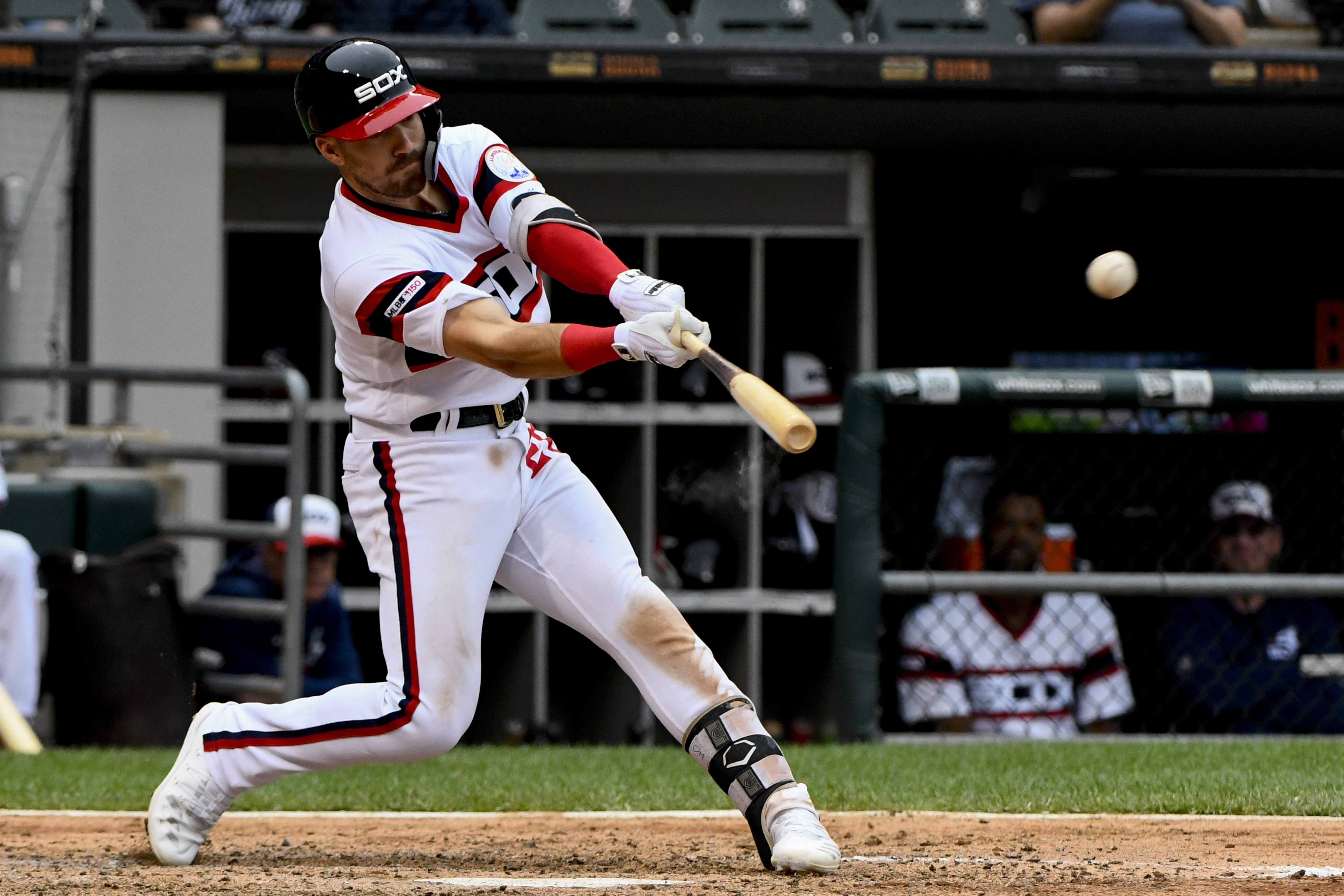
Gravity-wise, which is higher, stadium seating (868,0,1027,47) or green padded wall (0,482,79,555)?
stadium seating (868,0,1027,47)

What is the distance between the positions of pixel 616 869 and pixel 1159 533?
17.8 feet

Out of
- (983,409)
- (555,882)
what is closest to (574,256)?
(555,882)

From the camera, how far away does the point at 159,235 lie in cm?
727

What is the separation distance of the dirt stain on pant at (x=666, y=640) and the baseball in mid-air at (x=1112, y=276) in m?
1.64

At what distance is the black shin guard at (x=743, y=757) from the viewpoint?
3098mm

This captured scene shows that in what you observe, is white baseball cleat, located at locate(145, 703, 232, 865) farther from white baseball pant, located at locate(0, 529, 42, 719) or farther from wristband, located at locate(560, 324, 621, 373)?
white baseball pant, located at locate(0, 529, 42, 719)

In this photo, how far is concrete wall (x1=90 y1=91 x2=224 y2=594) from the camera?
7230mm

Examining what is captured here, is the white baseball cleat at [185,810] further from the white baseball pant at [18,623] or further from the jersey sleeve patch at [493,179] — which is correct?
the white baseball pant at [18,623]

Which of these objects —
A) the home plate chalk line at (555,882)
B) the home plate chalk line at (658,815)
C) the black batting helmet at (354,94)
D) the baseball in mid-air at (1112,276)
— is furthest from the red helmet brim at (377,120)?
the baseball in mid-air at (1112,276)

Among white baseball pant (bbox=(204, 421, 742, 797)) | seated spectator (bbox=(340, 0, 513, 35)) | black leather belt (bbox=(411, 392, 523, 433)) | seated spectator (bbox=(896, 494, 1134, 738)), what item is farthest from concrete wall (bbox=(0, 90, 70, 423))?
black leather belt (bbox=(411, 392, 523, 433))

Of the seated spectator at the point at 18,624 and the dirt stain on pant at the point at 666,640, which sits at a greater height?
the dirt stain on pant at the point at 666,640

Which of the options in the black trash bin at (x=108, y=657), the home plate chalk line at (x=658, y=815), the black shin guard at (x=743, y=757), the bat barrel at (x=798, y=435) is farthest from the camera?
the black trash bin at (x=108, y=657)

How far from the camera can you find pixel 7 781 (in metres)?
4.44

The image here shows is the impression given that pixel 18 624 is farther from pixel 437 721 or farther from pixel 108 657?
pixel 437 721
